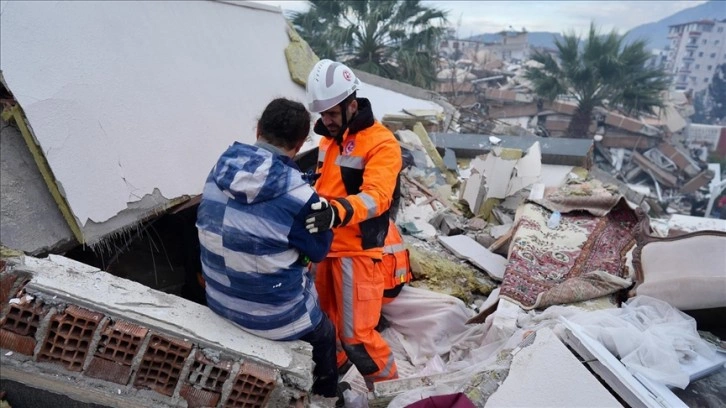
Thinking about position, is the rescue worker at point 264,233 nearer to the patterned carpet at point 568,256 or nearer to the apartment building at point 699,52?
the patterned carpet at point 568,256

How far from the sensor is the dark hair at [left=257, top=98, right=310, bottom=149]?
187cm

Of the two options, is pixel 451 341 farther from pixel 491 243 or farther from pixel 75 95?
pixel 75 95

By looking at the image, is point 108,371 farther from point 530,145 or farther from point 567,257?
point 530,145

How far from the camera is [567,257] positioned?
133 inches

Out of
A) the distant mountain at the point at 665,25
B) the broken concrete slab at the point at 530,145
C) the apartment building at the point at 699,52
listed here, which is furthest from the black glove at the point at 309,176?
the apartment building at the point at 699,52

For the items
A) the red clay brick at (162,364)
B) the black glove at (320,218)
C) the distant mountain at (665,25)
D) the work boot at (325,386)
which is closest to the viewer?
the red clay brick at (162,364)

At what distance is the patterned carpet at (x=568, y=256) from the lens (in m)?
2.84

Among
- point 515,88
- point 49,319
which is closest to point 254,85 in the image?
point 49,319

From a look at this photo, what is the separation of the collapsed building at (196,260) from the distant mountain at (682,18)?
1071 centimetres

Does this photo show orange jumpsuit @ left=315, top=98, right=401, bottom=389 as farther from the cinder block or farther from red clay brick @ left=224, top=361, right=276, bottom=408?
the cinder block

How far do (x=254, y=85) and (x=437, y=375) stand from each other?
323 centimetres

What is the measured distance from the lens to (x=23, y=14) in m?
2.86

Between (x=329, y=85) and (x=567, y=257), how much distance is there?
2143 millimetres

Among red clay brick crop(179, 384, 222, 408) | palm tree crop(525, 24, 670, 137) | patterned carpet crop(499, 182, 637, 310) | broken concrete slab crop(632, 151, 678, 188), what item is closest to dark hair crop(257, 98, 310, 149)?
red clay brick crop(179, 384, 222, 408)
